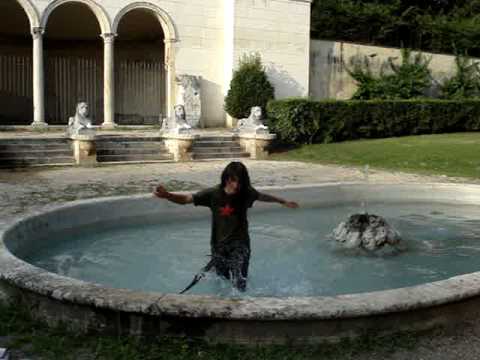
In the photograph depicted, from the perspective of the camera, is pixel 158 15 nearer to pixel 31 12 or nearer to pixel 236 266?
pixel 31 12

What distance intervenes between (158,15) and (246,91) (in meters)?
3.79

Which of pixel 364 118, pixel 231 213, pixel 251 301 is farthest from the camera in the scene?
pixel 364 118

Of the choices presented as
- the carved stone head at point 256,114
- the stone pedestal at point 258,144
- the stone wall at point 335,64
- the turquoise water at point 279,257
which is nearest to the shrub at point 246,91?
the carved stone head at point 256,114

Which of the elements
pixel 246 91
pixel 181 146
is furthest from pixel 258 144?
pixel 246 91

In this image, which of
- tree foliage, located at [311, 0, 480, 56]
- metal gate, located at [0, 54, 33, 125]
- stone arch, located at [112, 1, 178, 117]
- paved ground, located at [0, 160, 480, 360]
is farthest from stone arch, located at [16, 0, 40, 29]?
tree foliage, located at [311, 0, 480, 56]

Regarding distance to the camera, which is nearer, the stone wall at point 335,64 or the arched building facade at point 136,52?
the arched building facade at point 136,52

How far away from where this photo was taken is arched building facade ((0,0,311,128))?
1947 centimetres

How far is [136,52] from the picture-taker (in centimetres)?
2536

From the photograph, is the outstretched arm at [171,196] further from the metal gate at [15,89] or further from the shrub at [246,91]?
the metal gate at [15,89]

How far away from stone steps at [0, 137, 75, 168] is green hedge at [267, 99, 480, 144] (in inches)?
246

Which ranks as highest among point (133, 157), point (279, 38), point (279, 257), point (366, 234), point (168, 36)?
point (279, 38)

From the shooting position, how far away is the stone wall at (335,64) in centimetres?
2319

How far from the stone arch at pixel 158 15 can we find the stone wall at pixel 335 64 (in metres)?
5.65

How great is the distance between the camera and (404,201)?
34.3 feet
